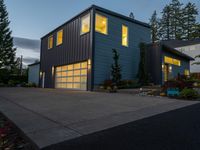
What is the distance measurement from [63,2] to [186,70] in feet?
56.4

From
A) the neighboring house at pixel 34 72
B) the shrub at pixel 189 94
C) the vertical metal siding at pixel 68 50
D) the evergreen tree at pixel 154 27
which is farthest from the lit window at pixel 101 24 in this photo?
the evergreen tree at pixel 154 27

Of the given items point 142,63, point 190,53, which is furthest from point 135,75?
point 190,53

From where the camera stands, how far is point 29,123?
2.94 meters

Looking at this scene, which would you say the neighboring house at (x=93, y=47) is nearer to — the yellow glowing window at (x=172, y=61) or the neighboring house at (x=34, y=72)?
the yellow glowing window at (x=172, y=61)

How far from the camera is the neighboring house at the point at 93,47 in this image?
11430 millimetres

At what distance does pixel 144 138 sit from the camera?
224 centimetres

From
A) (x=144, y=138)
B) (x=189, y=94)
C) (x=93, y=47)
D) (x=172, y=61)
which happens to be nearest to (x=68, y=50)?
(x=93, y=47)

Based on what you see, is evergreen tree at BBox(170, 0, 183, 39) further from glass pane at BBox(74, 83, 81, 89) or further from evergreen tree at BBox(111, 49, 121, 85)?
glass pane at BBox(74, 83, 81, 89)

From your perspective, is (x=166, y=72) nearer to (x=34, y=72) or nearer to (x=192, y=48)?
(x=192, y=48)

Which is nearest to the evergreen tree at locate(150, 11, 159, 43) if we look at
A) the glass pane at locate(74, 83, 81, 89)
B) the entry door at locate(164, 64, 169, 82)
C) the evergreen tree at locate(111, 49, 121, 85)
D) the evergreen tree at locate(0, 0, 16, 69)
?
the entry door at locate(164, 64, 169, 82)

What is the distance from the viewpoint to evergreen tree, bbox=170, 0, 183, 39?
38250mm

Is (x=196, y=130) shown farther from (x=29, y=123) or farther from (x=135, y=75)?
(x=135, y=75)

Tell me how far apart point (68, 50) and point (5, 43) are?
1853cm

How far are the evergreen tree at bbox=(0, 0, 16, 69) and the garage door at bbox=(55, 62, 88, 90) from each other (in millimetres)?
15179
